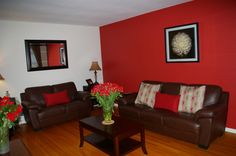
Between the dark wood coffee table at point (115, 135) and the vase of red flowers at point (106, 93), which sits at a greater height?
the vase of red flowers at point (106, 93)

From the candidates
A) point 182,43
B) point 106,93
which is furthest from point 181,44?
point 106,93

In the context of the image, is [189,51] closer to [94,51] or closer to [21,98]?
[94,51]

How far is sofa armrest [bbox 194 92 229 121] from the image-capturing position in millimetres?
2607

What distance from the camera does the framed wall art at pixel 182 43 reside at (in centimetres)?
352

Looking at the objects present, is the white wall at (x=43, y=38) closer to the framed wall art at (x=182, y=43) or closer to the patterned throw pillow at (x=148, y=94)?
the patterned throw pillow at (x=148, y=94)

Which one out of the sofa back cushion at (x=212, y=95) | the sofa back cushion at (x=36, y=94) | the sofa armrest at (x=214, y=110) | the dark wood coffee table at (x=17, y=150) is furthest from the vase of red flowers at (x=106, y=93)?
the sofa back cushion at (x=36, y=94)

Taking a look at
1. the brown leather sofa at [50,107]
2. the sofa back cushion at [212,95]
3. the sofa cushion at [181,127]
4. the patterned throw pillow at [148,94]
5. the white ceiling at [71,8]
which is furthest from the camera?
the brown leather sofa at [50,107]

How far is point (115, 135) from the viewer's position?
2.37m

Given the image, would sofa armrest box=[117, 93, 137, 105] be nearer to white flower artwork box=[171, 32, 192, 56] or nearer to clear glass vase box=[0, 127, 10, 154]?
white flower artwork box=[171, 32, 192, 56]

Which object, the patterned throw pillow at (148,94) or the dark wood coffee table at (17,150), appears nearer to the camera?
the dark wood coffee table at (17,150)

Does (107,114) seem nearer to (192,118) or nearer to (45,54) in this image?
(192,118)

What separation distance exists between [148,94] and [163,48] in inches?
42.9

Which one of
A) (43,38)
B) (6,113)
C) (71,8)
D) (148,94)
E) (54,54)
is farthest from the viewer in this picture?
(54,54)

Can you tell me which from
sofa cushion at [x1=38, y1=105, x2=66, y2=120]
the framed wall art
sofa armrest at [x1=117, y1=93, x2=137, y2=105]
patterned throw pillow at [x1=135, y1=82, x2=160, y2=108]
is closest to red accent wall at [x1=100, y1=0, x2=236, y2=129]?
the framed wall art
